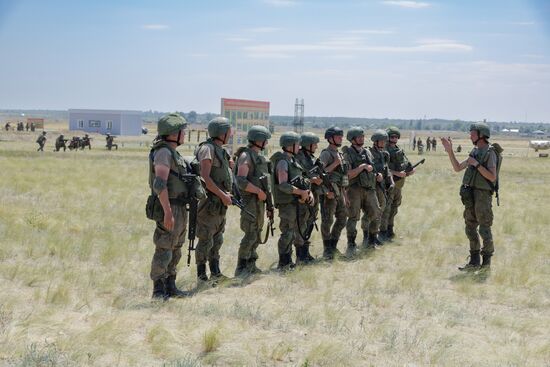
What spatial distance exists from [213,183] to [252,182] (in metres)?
0.84

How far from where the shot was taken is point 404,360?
17.4ft

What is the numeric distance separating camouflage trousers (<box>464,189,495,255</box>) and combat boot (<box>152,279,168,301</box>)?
4528mm

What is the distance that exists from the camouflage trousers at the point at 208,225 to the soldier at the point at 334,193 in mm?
2251

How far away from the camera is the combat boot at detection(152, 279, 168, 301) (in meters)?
6.88

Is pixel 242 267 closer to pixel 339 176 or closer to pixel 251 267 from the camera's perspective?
pixel 251 267

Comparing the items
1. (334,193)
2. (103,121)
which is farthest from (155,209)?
(103,121)

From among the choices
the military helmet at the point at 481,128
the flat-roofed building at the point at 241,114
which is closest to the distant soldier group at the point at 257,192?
the military helmet at the point at 481,128

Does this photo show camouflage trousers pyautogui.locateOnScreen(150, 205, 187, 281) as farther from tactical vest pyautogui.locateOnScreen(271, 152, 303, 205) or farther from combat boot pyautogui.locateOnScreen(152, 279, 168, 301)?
tactical vest pyautogui.locateOnScreen(271, 152, 303, 205)

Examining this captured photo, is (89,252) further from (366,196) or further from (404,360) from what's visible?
(404,360)

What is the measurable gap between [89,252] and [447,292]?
16.8ft

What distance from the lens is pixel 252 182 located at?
812 centimetres

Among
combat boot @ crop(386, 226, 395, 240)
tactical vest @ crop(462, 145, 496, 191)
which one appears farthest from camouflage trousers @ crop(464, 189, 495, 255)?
combat boot @ crop(386, 226, 395, 240)

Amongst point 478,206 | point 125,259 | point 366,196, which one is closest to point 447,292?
point 478,206

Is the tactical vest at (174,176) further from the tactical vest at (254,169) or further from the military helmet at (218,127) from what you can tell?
the tactical vest at (254,169)
